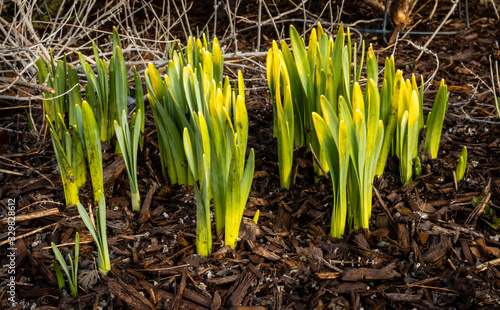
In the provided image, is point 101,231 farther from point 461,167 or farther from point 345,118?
point 461,167

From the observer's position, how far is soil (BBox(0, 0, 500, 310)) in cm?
149

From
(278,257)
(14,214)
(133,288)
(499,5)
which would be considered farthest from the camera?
(499,5)

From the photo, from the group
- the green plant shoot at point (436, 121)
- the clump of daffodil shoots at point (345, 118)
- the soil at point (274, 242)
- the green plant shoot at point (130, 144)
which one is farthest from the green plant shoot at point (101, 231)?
the green plant shoot at point (436, 121)

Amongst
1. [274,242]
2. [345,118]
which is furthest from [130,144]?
[345,118]

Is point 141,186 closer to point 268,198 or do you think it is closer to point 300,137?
point 268,198

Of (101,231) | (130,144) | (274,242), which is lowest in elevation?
(274,242)

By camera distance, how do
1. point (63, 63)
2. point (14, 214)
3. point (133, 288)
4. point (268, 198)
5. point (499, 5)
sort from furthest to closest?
point (499, 5), point (63, 63), point (268, 198), point (14, 214), point (133, 288)

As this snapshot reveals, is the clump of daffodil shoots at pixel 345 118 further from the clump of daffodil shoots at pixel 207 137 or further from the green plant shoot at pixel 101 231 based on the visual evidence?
the green plant shoot at pixel 101 231

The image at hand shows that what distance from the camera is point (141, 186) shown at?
2033mm

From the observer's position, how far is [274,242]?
67.7 inches

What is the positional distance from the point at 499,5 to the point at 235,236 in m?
3.77

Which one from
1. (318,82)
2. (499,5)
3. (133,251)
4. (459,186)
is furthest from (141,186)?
(499,5)

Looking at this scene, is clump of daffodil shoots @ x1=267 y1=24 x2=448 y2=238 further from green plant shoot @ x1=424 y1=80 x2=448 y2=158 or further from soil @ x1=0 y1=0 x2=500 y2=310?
soil @ x1=0 y1=0 x2=500 y2=310

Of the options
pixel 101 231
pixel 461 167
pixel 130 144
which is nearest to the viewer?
pixel 101 231
